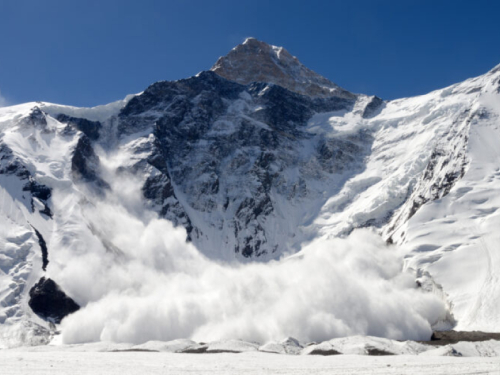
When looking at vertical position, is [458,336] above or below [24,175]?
below

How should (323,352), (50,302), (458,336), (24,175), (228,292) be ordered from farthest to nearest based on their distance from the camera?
(24,175)
(228,292)
(50,302)
(458,336)
(323,352)

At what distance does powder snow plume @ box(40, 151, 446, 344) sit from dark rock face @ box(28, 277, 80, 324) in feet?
9.44

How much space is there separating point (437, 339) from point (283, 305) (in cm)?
4012

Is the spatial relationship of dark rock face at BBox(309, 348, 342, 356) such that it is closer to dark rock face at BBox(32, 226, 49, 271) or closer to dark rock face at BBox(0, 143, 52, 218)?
dark rock face at BBox(32, 226, 49, 271)

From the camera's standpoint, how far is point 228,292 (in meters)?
162

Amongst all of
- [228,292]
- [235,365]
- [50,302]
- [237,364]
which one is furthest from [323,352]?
[50,302]

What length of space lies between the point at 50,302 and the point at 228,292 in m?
46.1

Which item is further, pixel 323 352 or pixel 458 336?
pixel 458 336

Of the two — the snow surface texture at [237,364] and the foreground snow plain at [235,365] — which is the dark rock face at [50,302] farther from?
the foreground snow plain at [235,365]

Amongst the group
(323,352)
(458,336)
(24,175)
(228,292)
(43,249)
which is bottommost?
(323,352)

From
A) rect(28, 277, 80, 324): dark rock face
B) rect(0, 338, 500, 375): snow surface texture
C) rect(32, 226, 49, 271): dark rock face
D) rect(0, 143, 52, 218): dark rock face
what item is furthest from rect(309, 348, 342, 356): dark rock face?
rect(0, 143, 52, 218): dark rock face

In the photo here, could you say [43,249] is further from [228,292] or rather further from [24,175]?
[228,292]

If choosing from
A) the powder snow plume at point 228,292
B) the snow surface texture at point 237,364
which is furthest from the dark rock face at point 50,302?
the snow surface texture at point 237,364

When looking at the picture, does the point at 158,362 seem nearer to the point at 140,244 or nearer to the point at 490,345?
the point at 490,345
